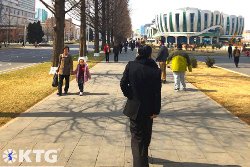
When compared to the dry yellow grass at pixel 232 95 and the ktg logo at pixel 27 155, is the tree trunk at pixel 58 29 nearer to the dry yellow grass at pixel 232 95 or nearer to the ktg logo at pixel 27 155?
the dry yellow grass at pixel 232 95

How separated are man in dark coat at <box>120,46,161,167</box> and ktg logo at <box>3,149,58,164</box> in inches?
52.8

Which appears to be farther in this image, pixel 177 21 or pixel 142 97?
pixel 177 21

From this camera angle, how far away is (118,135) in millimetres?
6871

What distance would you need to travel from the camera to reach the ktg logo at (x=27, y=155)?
536cm

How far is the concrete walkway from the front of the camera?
5480 mm

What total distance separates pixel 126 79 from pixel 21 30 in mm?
117149

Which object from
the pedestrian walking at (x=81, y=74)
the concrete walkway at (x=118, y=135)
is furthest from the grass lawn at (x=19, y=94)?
the pedestrian walking at (x=81, y=74)

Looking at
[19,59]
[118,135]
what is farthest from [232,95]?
[19,59]

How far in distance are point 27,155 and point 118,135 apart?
189 cm

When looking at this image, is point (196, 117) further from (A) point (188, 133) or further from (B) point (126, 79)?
(B) point (126, 79)

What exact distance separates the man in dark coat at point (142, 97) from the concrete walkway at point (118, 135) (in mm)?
501

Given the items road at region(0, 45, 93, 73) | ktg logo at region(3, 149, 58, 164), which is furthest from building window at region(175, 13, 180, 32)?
ktg logo at region(3, 149, 58, 164)

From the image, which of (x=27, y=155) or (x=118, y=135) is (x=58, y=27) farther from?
(x=27, y=155)

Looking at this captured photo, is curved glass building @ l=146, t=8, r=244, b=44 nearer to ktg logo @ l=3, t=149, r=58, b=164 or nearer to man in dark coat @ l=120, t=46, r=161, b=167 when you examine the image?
ktg logo @ l=3, t=149, r=58, b=164
